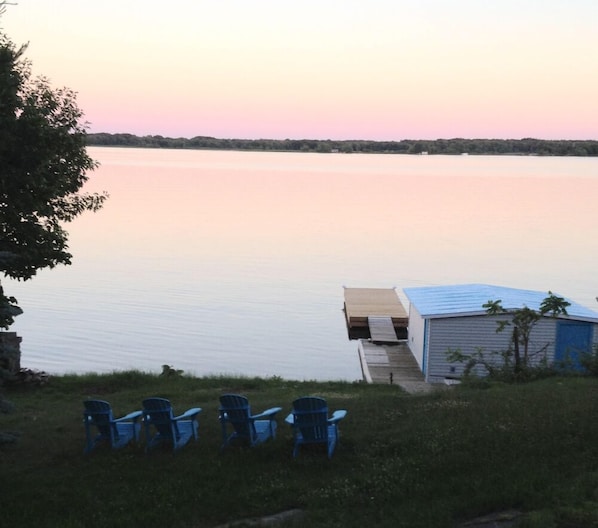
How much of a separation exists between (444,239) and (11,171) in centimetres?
4913

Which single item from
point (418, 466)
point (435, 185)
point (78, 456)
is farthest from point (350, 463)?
point (435, 185)

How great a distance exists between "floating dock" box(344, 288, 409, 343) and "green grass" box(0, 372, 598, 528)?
17035 mm

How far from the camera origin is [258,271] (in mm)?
43750

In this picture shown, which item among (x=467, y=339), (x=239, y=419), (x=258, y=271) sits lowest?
(x=258, y=271)

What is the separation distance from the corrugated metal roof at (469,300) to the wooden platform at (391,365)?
A: 6.32 ft

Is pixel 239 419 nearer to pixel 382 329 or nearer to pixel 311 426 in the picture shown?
pixel 311 426

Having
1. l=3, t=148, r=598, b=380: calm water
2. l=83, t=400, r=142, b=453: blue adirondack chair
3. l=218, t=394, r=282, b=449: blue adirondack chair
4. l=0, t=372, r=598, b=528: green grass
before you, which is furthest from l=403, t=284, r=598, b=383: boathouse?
l=83, t=400, r=142, b=453: blue adirondack chair

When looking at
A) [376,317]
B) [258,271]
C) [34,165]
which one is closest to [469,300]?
[376,317]

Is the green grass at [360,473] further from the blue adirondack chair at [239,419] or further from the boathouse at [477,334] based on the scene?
the boathouse at [477,334]

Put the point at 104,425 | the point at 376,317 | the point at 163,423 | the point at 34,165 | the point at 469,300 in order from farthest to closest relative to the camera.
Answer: the point at 376,317 → the point at 469,300 → the point at 34,165 → the point at 104,425 → the point at 163,423

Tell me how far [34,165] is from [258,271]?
31.1 m

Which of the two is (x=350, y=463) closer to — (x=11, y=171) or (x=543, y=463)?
(x=543, y=463)

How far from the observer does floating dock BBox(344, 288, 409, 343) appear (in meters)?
29.5

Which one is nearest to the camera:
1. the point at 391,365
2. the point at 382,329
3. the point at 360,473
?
the point at 360,473
